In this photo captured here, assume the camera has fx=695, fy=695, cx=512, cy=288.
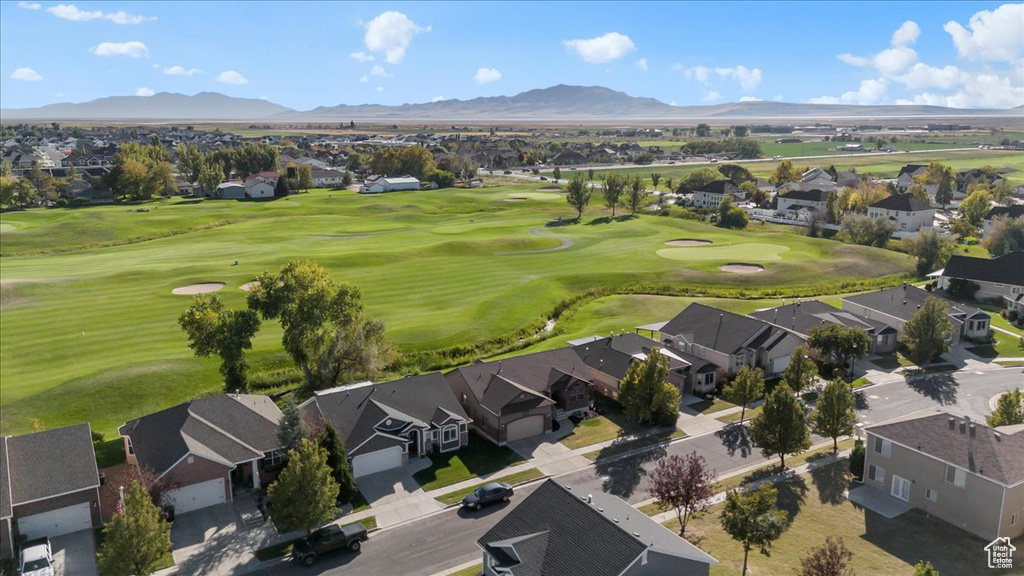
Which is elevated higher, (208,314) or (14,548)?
(208,314)

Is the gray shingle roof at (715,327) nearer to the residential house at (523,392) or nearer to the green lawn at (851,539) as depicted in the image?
the residential house at (523,392)

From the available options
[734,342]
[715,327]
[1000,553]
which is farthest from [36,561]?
[715,327]

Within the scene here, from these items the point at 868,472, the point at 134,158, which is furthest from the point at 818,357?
the point at 134,158

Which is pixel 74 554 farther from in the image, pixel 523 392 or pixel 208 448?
pixel 523 392

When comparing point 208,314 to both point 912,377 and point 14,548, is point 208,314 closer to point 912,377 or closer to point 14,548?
point 14,548

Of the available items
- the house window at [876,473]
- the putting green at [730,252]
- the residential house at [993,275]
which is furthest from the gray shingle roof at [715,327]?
the residential house at [993,275]

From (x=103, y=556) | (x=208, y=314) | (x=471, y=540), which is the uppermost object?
(x=208, y=314)
